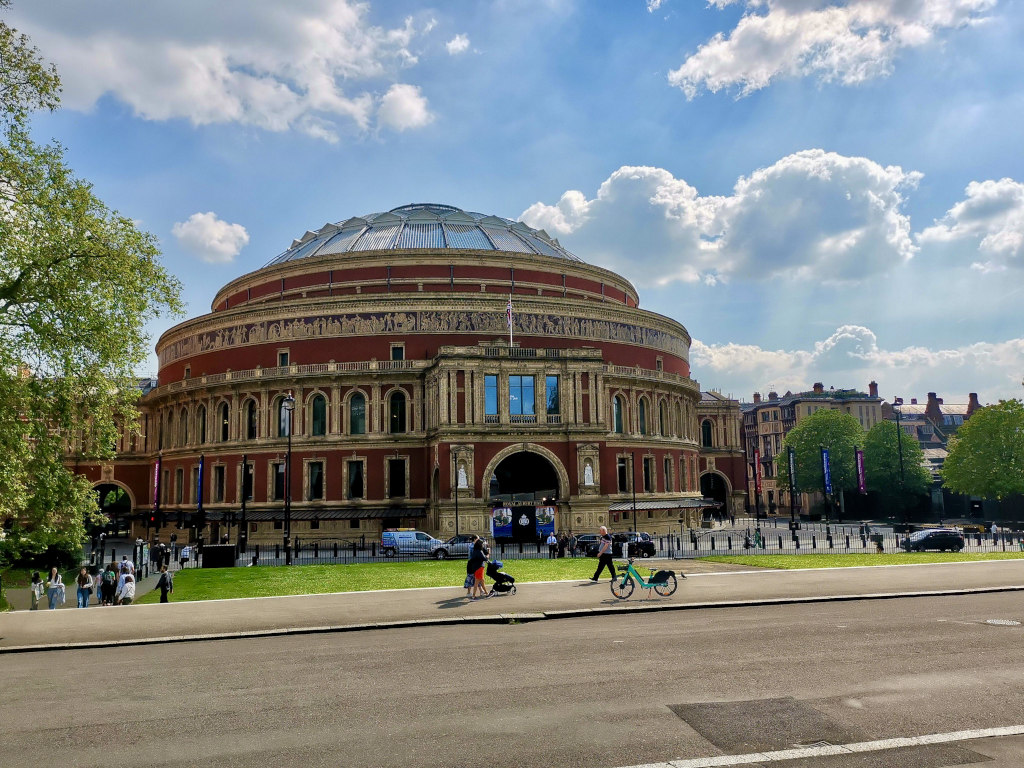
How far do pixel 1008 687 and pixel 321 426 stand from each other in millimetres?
47995

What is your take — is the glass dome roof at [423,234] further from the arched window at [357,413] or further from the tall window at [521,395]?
the tall window at [521,395]

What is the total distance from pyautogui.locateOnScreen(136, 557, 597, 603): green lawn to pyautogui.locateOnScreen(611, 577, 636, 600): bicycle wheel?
3717 millimetres

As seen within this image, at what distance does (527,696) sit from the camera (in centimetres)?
1070

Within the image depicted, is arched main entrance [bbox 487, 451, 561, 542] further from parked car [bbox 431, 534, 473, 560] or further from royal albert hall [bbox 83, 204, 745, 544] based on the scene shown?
parked car [bbox 431, 534, 473, 560]

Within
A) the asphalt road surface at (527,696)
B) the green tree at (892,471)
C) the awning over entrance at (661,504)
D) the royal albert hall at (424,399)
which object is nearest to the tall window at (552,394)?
the royal albert hall at (424,399)

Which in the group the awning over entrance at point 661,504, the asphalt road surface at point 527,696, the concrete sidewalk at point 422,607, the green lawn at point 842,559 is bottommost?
the green lawn at point 842,559

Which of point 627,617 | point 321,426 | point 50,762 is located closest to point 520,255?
point 321,426

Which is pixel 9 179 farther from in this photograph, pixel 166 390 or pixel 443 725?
pixel 166 390

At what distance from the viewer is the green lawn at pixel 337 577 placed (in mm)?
23594

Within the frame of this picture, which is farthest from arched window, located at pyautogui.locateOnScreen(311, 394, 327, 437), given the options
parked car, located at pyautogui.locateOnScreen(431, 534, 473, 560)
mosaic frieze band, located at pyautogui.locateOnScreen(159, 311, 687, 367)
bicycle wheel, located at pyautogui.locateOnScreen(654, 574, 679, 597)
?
bicycle wheel, located at pyautogui.locateOnScreen(654, 574, 679, 597)

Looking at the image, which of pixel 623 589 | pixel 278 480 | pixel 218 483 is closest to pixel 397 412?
pixel 278 480

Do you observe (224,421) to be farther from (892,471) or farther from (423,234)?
(892,471)

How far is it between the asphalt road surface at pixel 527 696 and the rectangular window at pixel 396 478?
119 ft

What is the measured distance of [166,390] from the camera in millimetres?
62094
